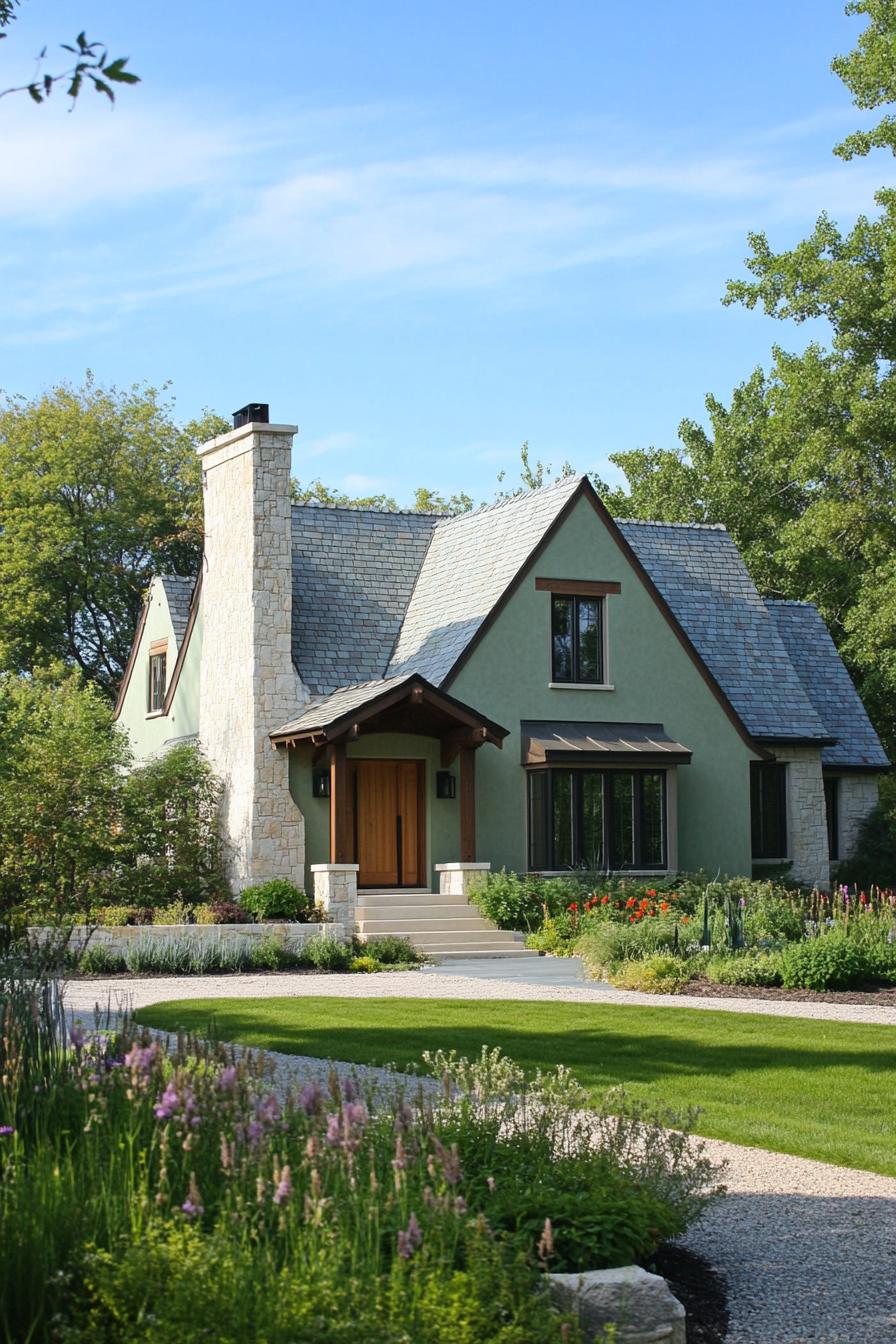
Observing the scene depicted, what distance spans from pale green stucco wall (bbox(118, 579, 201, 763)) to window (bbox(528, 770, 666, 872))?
7021 mm

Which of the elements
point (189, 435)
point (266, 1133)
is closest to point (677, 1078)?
point (266, 1133)

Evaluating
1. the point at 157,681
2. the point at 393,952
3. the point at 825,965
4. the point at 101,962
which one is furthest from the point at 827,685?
the point at 101,962

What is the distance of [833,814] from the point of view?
3194 cm

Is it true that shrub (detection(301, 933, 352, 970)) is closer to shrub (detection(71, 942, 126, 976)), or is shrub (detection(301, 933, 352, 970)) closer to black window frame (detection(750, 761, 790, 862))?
shrub (detection(71, 942, 126, 976))

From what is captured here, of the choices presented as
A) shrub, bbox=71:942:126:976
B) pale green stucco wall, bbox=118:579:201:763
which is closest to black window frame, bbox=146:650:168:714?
pale green stucco wall, bbox=118:579:201:763

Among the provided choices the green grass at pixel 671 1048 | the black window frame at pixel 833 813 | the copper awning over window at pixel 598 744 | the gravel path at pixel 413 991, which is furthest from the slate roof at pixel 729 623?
the green grass at pixel 671 1048

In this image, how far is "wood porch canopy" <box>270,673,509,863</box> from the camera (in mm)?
24453

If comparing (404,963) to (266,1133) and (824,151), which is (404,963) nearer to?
(266,1133)

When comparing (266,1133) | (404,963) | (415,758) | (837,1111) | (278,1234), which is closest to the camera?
(278,1234)

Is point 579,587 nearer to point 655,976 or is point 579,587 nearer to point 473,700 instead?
point 473,700

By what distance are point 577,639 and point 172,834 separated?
7.92 m

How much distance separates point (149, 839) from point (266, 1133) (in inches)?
814

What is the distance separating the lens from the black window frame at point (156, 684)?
107 feet

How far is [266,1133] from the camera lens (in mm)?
5316
